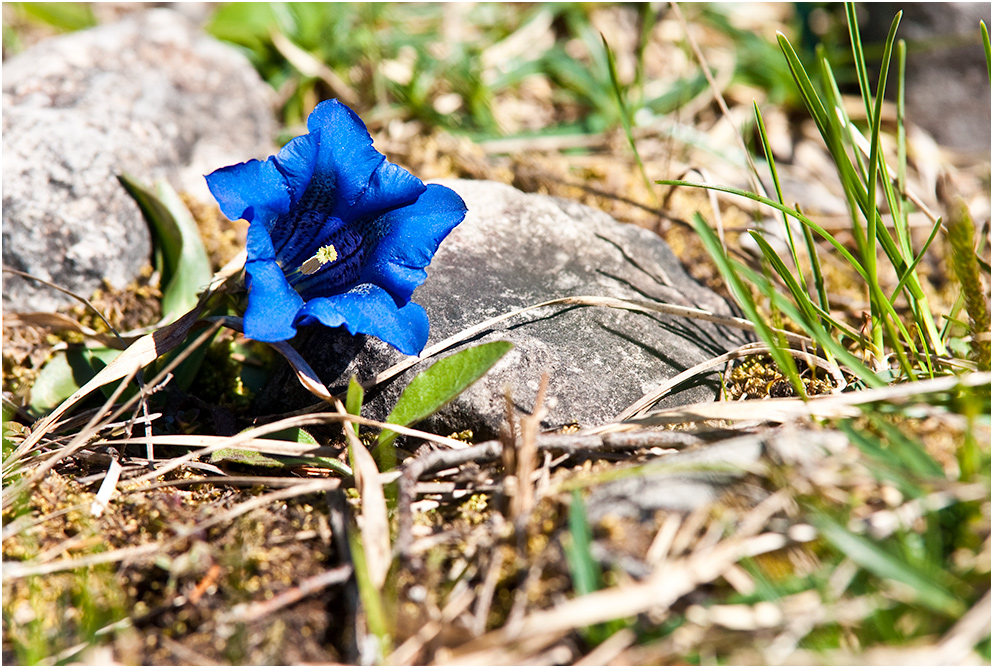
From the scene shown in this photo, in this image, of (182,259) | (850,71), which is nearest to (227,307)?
(182,259)

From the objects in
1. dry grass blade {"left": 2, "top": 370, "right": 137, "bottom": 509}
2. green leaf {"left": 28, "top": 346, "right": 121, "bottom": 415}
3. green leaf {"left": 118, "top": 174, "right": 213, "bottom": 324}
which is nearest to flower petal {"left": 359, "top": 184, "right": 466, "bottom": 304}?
dry grass blade {"left": 2, "top": 370, "right": 137, "bottom": 509}

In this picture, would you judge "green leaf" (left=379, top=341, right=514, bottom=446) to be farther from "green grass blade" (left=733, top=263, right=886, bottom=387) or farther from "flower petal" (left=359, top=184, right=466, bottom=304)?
"green grass blade" (left=733, top=263, right=886, bottom=387)

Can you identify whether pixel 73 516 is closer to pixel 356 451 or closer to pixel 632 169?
pixel 356 451

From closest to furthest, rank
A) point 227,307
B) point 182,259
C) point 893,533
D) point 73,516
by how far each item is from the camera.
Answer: point 893,533 < point 73,516 < point 227,307 < point 182,259

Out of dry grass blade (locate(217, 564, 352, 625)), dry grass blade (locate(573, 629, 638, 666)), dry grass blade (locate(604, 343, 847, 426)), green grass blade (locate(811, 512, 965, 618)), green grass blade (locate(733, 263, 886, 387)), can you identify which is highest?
green grass blade (locate(733, 263, 886, 387))

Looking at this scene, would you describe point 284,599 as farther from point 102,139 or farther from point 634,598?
point 102,139

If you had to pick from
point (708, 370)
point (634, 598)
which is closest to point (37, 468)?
point (634, 598)

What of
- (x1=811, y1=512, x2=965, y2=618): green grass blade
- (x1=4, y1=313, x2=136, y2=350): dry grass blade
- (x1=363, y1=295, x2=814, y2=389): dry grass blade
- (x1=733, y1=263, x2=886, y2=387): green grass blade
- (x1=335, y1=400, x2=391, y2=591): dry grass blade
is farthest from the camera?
(x1=4, y1=313, x2=136, y2=350): dry grass blade
